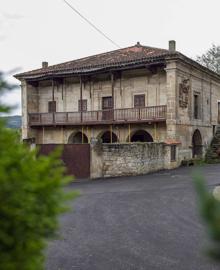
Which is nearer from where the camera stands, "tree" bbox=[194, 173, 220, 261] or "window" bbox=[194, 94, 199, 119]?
"tree" bbox=[194, 173, 220, 261]

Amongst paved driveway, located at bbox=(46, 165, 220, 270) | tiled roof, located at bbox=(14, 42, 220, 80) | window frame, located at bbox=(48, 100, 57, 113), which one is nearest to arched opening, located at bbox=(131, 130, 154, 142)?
tiled roof, located at bbox=(14, 42, 220, 80)

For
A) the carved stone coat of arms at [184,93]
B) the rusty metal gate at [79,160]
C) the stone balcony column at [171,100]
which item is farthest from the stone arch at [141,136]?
the rusty metal gate at [79,160]

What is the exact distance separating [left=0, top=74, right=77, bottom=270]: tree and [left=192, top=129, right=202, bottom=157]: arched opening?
74.1 ft

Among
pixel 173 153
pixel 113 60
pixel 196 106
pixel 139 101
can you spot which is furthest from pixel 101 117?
pixel 196 106

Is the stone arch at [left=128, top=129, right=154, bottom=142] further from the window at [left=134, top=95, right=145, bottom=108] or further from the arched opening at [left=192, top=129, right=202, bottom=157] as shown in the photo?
the arched opening at [left=192, top=129, right=202, bottom=157]

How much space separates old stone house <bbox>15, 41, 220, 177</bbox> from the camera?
19922 millimetres

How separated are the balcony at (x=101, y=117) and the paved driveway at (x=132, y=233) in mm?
8635

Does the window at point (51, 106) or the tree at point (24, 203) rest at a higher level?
the window at point (51, 106)

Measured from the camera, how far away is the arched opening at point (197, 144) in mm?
23614

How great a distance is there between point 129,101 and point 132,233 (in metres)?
16.2

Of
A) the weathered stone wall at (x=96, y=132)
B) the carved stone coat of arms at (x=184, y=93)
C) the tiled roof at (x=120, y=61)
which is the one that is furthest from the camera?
the weathered stone wall at (x=96, y=132)

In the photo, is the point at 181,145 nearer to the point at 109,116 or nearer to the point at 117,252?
the point at 109,116

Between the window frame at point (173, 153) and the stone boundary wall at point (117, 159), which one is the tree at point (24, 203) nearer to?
the stone boundary wall at point (117, 159)

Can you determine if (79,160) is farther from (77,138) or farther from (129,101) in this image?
(77,138)
